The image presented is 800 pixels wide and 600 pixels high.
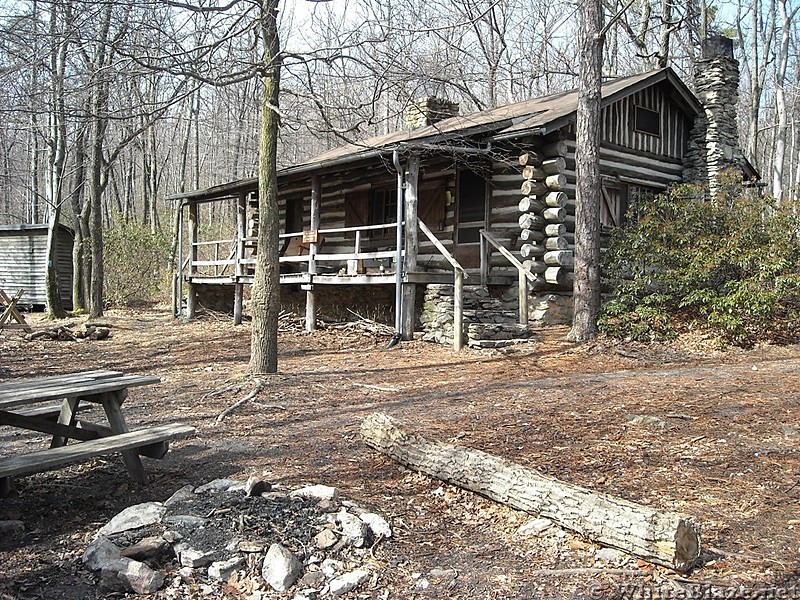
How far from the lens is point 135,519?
3.89 metres

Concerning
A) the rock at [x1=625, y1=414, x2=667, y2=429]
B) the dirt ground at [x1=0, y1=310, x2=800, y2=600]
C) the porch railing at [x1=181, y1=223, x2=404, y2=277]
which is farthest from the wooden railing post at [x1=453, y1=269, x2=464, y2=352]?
the rock at [x1=625, y1=414, x2=667, y2=429]

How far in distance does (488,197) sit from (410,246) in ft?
9.00

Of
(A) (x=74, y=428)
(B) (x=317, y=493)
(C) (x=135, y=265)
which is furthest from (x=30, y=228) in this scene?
(B) (x=317, y=493)

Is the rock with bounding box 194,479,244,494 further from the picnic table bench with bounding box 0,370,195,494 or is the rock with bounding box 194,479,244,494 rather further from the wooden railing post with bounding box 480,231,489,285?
the wooden railing post with bounding box 480,231,489,285

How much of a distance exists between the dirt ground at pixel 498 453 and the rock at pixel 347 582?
2.3 inches

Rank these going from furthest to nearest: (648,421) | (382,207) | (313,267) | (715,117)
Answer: (382,207) → (715,117) → (313,267) → (648,421)

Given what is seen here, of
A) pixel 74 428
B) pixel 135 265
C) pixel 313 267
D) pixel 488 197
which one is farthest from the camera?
pixel 135 265

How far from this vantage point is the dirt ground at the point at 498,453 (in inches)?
135

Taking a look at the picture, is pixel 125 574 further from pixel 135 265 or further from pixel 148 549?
pixel 135 265

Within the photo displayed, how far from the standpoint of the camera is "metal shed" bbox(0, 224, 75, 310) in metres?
23.6

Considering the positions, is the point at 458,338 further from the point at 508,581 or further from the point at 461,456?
the point at 508,581

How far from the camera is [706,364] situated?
9.97 meters

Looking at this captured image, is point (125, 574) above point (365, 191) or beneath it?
beneath

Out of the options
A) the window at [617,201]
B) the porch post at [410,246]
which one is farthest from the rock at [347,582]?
the window at [617,201]
